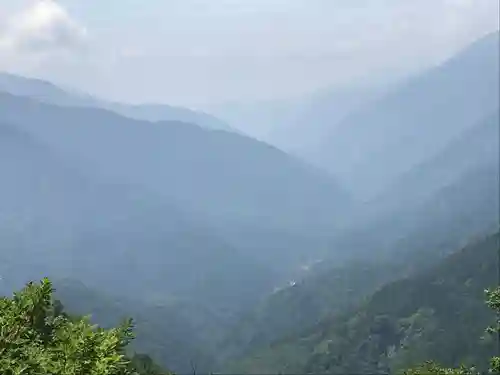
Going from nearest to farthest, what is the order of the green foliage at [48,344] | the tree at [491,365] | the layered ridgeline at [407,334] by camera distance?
the green foliage at [48,344] < the tree at [491,365] < the layered ridgeline at [407,334]

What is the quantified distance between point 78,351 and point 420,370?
20515 mm

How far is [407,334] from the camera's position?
6683 inches

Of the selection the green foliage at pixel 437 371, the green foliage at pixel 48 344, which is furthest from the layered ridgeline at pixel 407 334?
the green foliage at pixel 48 344

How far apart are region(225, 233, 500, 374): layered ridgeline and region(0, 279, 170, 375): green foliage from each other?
133 m

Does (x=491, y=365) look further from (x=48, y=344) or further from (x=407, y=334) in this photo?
(x=407, y=334)

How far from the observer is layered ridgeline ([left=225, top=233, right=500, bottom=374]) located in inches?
5955

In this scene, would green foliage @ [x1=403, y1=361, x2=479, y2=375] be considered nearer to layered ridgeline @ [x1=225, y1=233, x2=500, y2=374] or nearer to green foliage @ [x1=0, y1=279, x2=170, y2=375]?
green foliage @ [x1=0, y1=279, x2=170, y2=375]

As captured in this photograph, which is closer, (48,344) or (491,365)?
(48,344)

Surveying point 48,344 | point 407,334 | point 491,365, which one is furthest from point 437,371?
point 407,334

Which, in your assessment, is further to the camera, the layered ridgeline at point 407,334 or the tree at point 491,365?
the layered ridgeline at point 407,334

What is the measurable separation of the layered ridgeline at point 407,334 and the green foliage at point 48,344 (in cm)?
13253

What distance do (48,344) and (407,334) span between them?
163571mm

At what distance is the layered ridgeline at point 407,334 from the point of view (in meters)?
151

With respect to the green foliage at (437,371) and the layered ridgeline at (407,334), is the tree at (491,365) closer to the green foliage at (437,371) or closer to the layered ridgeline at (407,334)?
the green foliage at (437,371)
